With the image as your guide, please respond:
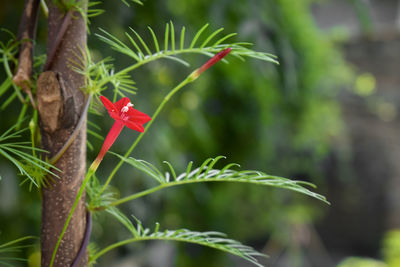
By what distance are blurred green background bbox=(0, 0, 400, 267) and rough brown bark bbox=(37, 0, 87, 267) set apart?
51cm

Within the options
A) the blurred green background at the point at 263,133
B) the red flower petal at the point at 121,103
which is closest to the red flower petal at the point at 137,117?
the red flower petal at the point at 121,103

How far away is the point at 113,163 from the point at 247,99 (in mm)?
849

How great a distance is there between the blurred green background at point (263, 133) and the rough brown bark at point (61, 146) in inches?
20.0

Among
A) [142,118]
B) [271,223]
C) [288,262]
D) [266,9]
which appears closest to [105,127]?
[266,9]

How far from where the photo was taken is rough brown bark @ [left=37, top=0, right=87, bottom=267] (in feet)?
0.81

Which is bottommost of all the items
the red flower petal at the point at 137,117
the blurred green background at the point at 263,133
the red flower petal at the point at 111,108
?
the blurred green background at the point at 263,133

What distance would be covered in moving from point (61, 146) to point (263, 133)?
1460 millimetres

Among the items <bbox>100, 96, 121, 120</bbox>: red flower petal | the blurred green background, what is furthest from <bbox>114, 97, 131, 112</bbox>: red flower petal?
the blurred green background

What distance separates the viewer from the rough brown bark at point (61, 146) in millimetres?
247

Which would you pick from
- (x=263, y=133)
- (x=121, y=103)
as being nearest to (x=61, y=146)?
(x=121, y=103)

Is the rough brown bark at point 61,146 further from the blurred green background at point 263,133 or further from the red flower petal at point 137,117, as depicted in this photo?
the blurred green background at point 263,133

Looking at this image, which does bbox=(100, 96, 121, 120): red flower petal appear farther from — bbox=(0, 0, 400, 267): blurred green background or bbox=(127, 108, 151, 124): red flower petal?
bbox=(0, 0, 400, 267): blurred green background

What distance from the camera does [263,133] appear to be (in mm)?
1677

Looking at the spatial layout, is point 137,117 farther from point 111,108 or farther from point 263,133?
point 263,133
